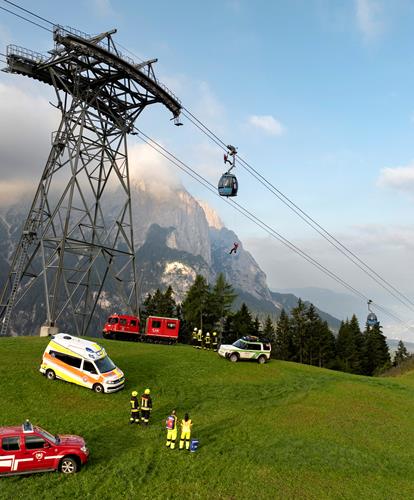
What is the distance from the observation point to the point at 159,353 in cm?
3178

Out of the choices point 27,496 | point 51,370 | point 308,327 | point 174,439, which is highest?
point 308,327

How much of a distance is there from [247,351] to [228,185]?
45.4 ft

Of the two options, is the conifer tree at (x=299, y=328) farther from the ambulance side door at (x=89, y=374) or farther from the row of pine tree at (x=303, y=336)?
the ambulance side door at (x=89, y=374)

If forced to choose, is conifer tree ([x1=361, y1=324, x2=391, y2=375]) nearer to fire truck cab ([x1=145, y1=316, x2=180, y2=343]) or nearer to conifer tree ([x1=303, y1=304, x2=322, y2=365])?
conifer tree ([x1=303, y1=304, x2=322, y2=365])

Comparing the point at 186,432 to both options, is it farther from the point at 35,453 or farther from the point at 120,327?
the point at 120,327

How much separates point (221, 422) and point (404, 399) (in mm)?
16404

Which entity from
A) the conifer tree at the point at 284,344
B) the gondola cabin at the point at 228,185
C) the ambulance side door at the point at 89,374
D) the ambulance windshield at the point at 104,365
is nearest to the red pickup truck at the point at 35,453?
the ambulance side door at the point at 89,374

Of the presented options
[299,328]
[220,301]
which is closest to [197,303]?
[220,301]

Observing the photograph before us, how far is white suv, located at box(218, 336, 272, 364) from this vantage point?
3297 centimetres

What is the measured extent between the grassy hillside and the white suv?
1.76 metres

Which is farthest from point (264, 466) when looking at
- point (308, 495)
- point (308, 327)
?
point (308, 327)

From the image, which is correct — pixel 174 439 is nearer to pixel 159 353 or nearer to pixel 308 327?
pixel 159 353

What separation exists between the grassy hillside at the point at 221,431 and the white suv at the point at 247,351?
176 centimetres

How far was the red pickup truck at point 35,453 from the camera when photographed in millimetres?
13180
